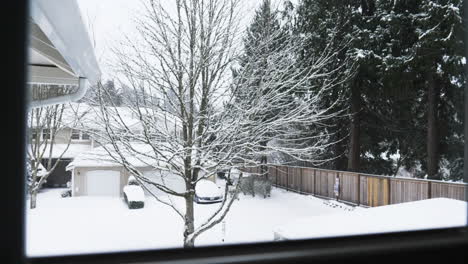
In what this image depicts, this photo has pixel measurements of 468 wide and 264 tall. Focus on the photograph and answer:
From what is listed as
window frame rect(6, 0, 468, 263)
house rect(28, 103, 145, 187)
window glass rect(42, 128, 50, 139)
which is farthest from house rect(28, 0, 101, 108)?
window glass rect(42, 128, 50, 139)

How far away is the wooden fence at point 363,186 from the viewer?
18.8ft

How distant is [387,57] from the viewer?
7.30 meters

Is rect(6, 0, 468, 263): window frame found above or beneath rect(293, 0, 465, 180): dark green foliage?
beneath

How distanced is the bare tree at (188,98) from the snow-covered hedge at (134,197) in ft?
7.70

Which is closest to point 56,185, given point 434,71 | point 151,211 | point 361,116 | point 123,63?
point 151,211

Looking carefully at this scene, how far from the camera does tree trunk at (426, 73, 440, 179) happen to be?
7.18m

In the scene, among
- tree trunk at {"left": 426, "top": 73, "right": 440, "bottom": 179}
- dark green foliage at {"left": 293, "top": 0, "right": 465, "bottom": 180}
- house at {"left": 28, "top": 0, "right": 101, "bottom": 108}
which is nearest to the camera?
house at {"left": 28, "top": 0, "right": 101, "bottom": 108}

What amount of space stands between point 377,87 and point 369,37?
1.24 meters

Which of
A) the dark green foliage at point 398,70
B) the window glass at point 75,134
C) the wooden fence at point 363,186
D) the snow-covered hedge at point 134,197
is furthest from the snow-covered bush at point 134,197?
the dark green foliage at point 398,70

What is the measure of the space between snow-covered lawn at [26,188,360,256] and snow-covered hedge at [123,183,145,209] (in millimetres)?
139

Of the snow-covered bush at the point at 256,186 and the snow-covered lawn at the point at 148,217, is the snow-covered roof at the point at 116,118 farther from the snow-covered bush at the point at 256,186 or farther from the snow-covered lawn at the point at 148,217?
the snow-covered bush at the point at 256,186

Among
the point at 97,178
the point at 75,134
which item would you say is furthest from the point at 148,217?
the point at 97,178

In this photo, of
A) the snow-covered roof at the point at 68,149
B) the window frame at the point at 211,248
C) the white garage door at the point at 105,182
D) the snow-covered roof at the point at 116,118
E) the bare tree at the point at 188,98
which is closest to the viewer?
the window frame at the point at 211,248

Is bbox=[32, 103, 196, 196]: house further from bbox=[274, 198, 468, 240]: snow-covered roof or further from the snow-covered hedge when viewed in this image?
bbox=[274, 198, 468, 240]: snow-covered roof
